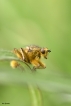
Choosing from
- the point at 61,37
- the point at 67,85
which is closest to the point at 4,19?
the point at 61,37

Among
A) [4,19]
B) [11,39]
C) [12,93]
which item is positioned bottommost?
[12,93]

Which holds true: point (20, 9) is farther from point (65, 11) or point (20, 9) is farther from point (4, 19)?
point (65, 11)

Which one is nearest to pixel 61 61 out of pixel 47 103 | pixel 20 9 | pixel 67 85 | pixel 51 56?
pixel 51 56

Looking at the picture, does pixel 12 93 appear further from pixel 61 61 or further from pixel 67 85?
pixel 67 85

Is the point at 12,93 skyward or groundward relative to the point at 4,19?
groundward

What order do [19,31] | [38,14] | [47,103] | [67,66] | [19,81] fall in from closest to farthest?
[19,81] < [47,103] < [67,66] < [19,31] < [38,14]

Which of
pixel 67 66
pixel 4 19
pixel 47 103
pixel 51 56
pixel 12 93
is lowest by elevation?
pixel 47 103

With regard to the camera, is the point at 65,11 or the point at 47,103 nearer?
the point at 47,103

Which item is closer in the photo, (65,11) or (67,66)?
(67,66)

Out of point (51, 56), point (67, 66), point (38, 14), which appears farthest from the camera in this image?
point (38, 14)
